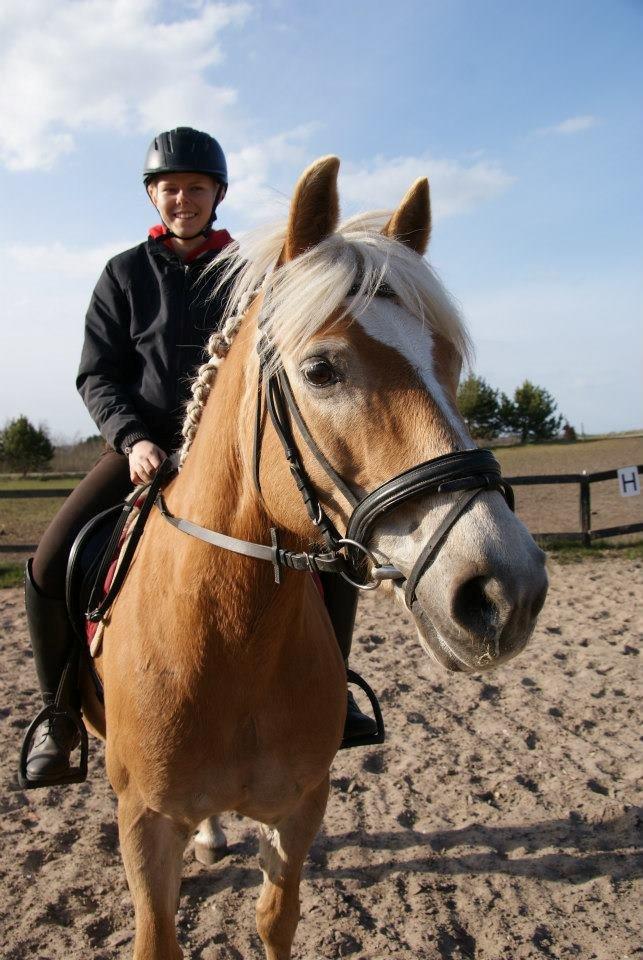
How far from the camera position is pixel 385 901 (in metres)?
3.56

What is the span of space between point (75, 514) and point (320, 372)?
6.33 ft

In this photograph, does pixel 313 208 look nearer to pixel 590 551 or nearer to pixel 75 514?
pixel 75 514

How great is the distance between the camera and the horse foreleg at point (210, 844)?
3.87 metres

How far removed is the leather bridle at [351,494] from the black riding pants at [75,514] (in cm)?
120

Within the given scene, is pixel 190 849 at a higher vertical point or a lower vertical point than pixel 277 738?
lower

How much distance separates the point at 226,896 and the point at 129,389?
2715 millimetres

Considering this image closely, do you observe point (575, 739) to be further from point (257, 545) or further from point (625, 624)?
point (257, 545)

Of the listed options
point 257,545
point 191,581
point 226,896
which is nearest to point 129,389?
point 191,581

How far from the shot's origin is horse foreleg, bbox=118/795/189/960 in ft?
7.95

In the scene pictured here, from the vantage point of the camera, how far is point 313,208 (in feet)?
6.47

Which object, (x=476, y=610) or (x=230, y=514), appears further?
(x=230, y=514)

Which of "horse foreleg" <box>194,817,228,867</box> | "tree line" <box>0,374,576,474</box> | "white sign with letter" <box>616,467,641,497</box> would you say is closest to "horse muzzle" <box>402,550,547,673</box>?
"horse foreleg" <box>194,817,228,867</box>

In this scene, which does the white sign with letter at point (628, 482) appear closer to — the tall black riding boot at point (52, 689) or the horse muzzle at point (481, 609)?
the tall black riding boot at point (52, 689)

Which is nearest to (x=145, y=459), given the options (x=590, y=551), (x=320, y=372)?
(x=320, y=372)
